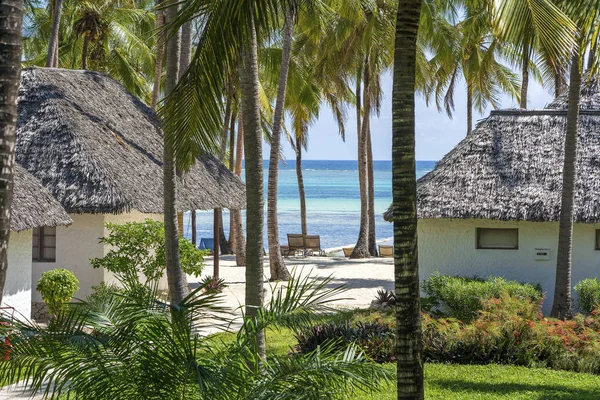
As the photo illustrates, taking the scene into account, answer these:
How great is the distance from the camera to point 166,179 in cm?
1194

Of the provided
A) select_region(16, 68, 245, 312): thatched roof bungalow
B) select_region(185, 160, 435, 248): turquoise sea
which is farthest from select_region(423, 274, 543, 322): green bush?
select_region(185, 160, 435, 248): turquoise sea

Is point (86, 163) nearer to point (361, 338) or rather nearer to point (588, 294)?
point (361, 338)

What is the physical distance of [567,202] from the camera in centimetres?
1369

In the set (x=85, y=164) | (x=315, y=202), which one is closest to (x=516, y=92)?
(x=85, y=164)

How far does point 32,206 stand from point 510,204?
29.1ft

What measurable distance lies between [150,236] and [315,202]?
256 feet

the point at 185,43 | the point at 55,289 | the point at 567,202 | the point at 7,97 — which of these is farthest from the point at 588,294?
the point at 7,97

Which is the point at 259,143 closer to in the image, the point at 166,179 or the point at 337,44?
the point at 166,179

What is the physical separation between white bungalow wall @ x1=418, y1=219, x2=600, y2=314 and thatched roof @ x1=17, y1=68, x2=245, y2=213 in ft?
16.6

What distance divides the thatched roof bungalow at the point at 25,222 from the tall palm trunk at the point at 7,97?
8292 millimetres

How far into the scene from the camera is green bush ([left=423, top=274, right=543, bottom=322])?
1452 cm

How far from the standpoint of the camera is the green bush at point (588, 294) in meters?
14.5

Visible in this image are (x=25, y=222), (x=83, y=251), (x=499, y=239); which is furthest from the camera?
(x=499, y=239)

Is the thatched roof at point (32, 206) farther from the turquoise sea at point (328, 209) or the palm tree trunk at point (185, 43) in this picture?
the turquoise sea at point (328, 209)
